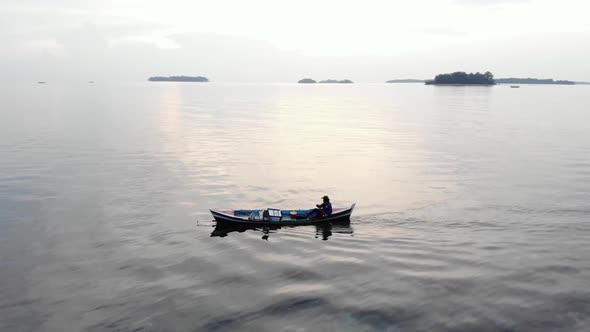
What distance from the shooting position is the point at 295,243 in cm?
3272

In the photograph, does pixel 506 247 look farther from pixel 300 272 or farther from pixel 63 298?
pixel 63 298

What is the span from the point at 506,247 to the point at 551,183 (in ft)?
73.6

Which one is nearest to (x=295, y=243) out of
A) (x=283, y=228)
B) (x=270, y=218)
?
(x=283, y=228)

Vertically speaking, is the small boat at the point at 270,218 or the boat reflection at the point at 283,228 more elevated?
the small boat at the point at 270,218

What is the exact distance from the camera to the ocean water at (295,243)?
22688mm

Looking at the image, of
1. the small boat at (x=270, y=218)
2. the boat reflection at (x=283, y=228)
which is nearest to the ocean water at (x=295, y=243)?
the boat reflection at (x=283, y=228)

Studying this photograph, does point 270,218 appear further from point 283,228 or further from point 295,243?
point 295,243

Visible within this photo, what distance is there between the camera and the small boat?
3544 cm

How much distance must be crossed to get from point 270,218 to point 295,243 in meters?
3.65

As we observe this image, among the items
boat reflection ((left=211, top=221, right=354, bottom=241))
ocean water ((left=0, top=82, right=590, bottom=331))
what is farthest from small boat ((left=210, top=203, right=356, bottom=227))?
ocean water ((left=0, top=82, right=590, bottom=331))

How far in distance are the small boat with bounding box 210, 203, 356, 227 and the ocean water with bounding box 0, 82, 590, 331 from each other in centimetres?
97

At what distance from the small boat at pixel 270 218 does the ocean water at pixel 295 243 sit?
968mm

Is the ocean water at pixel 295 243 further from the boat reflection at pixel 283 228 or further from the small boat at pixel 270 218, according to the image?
the small boat at pixel 270 218

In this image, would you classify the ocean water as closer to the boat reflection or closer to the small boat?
the boat reflection
